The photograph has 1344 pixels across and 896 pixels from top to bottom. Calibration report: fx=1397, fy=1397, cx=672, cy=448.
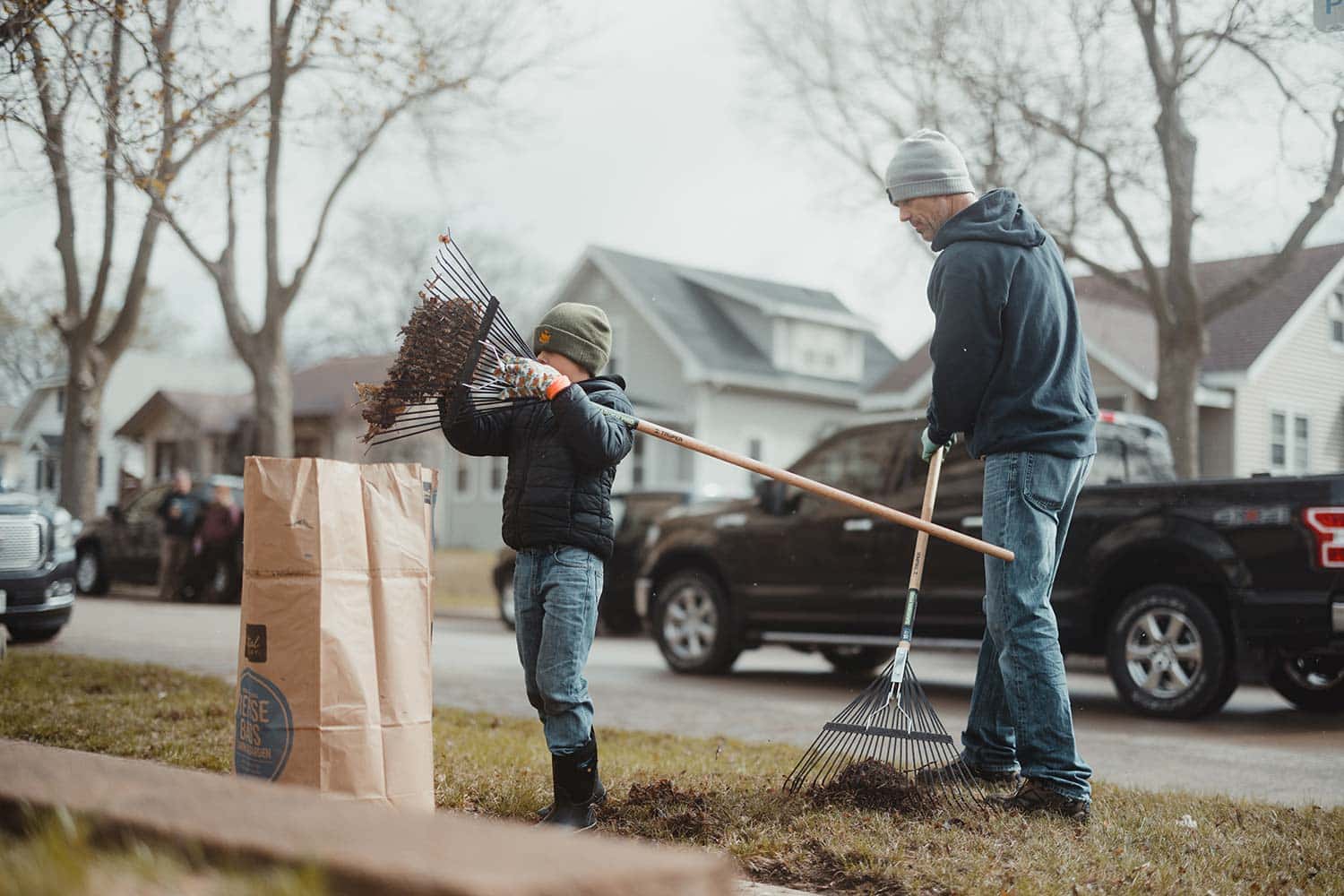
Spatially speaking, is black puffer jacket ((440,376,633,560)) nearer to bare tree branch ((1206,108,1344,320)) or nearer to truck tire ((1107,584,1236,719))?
truck tire ((1107,584,1236,719))

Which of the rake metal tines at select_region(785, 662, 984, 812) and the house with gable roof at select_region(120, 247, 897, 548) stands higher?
the house with gable roof at select_region(120, 247, 897, 548)

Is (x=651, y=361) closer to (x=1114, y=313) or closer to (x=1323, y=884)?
Result: (x=1114, y=313)

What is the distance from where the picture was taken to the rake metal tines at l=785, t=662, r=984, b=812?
15.0 ft

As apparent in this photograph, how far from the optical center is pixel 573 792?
14.3ft

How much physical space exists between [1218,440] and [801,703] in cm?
1890

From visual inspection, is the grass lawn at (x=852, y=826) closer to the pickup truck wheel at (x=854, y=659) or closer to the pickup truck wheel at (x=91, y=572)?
the pickup truck wheel at (x=854, y=659)

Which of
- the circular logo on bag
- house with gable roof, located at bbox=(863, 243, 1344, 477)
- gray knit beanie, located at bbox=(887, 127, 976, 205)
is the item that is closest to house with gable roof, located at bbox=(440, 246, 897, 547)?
house with gable roof, located at bbox=(863, 243, 1344, 477)

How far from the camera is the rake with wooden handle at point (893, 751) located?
4617 millimetres

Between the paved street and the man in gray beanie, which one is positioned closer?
the man in gray beanie

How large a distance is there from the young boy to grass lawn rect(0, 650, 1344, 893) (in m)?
0.29

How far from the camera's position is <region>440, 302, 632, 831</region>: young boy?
4266mm

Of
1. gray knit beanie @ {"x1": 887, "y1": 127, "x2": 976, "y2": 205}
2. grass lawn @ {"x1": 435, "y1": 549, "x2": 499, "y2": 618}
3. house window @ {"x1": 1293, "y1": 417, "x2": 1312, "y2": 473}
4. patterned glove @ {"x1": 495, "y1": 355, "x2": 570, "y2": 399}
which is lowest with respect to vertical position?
grass lawn @ {"x1": 435, "y1": 549, "x2": 499, "y2": 618}

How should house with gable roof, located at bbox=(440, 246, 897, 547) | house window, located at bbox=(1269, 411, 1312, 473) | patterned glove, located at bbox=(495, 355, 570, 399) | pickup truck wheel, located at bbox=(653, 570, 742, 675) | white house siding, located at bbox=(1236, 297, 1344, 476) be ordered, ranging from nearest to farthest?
patterned glove, located at bbox=(495, 355, 570, 399) → pickup truck wheel, located at bbox=(653, 570, 742, 675) → white house siding, located at bbox=(1236, 297, 1344, 476) → house window, located at bbox=(1269, 411, 1312, 473) → house with gable roof, located at bbox=(440, 246, 897, 547)

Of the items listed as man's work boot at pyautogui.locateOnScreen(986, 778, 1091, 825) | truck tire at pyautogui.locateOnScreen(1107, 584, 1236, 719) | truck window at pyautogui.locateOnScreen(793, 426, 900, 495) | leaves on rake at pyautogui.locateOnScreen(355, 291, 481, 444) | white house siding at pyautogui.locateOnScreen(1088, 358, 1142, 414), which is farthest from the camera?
white house siding at pyautogui.locateOnScreen(1088, 358, 1142, 414)
